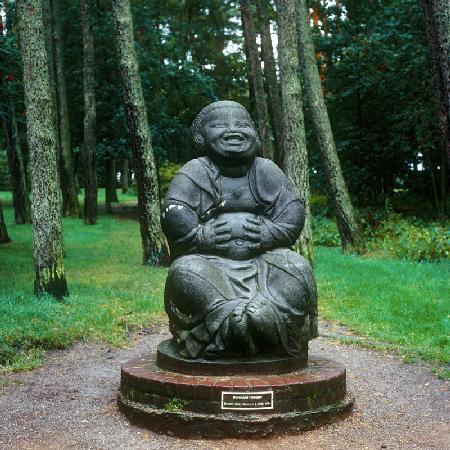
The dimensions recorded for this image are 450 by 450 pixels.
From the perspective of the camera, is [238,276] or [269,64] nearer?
[238,276]

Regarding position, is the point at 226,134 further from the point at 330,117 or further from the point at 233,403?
the point at 330,117

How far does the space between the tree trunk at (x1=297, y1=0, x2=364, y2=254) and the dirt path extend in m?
7.42

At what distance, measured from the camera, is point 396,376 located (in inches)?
297

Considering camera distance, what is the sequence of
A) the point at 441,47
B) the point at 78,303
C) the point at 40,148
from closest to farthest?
the point at 441,47 < the point at 40,148 < the point at 78,303

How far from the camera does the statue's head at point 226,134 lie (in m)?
6.77

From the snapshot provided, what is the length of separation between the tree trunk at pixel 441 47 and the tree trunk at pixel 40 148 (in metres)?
5.30

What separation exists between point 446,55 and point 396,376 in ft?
12.4

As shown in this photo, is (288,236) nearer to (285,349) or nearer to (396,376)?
(285,349)

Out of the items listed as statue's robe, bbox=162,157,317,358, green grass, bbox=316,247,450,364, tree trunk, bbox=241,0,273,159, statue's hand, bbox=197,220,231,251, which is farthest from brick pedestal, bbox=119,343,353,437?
tree trunk, bbox=241,0,273,159

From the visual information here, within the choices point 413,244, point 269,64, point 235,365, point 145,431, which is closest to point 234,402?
point 235,365

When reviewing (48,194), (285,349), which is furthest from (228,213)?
(48,194)

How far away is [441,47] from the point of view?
854cm

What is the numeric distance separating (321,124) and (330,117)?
9.48 metres

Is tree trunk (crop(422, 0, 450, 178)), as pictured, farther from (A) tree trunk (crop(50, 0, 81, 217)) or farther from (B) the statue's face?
(A) tree trunk (crop(50, 0, 81, 217))
